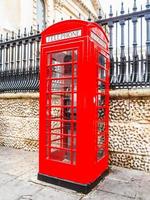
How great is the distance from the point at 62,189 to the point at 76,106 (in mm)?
1175

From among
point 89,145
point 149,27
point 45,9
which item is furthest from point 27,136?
point 45,9

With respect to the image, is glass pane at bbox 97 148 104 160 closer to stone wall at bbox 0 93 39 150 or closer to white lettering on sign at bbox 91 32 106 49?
white lettering on sign at bbox 91 32 106 49

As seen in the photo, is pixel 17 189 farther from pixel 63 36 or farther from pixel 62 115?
pixel 63 36

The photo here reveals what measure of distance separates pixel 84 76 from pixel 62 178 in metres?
1.50

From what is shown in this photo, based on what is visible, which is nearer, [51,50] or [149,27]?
[51,50]

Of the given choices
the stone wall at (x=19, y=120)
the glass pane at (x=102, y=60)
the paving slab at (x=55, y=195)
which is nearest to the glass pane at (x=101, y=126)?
the glass pane at (x=102, y=60)

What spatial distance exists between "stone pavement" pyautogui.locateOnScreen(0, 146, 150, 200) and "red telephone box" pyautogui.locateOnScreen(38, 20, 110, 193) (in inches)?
5.3

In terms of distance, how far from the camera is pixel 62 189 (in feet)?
10.6

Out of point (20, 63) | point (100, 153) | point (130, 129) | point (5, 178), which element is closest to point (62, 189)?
point (100, 153)

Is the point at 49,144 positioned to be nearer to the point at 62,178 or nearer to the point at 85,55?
the point at 62,178

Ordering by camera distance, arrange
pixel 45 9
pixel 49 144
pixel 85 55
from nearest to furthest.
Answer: pixel 85 55, pixel 49 144, pixel 45 9

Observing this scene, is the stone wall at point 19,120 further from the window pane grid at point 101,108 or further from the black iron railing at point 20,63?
the window pane grid at point 101,108

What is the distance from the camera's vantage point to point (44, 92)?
3.60 metres

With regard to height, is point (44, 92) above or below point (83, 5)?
below
